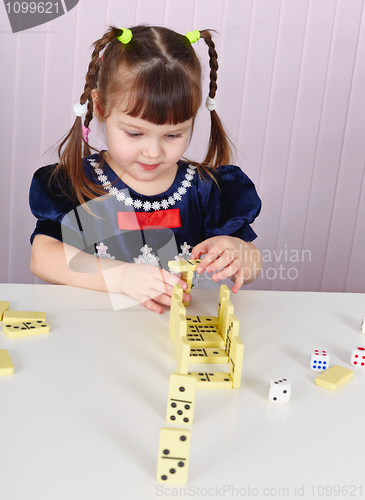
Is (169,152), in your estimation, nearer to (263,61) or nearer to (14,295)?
(14,295)

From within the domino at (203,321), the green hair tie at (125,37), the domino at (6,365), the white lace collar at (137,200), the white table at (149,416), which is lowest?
the white table at (149,416)

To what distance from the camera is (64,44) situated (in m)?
1.77

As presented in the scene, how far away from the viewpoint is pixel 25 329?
722 millimetres

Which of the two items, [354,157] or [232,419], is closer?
[232,419]

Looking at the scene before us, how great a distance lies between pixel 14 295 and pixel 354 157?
1636mm

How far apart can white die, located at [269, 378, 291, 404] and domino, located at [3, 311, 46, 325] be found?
36 cm

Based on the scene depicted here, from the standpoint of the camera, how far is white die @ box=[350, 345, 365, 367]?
2.29ft

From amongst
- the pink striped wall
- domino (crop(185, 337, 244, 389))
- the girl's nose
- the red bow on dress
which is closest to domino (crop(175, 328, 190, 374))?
domino (crop(185, 337, 244, 389))

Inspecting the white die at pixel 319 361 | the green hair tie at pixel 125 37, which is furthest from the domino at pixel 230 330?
the green hair tie at pixel 125 37

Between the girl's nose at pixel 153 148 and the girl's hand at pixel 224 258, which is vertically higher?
the girl's nose at pixel 153 148

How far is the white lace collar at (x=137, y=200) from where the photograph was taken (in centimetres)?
122

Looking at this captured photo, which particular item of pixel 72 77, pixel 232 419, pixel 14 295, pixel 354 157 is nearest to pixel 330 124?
pixel 354 157

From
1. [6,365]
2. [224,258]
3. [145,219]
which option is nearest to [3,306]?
[6,365]

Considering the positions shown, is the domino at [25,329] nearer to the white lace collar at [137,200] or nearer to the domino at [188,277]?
the domino at [188,277]
